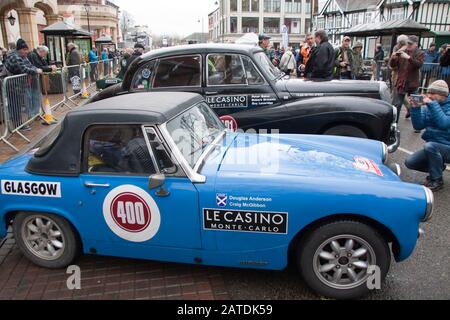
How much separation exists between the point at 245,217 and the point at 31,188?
184 centimetres

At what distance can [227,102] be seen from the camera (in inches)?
238

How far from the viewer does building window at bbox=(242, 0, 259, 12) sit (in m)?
72.2

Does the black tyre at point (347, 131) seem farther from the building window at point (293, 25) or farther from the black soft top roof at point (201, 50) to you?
the building window at point (293, 25)

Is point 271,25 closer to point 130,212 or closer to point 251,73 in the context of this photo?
point 251,73

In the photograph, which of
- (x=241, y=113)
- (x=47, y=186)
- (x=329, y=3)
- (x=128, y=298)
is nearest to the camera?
(x=128, y=298)

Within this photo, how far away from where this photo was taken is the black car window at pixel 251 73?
600 cm

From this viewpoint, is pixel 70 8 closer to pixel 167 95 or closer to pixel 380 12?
pixel 380 12

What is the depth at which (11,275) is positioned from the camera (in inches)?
137

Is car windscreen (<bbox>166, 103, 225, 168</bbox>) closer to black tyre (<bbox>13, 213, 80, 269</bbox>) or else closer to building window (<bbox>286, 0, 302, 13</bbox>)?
black tyre (<bbox>13, 213, 80, 269</bbox>)

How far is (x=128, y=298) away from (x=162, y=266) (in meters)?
0.51

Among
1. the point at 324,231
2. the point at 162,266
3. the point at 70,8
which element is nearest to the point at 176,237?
the point at 162,266

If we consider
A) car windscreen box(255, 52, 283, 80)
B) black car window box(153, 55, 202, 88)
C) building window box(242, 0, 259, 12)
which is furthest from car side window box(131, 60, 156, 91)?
building window box(242, 0, 259, 12)

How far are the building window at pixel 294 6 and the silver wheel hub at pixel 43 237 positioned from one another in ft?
251

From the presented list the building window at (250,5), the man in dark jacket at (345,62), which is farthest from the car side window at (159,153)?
the building window at (250,5)
